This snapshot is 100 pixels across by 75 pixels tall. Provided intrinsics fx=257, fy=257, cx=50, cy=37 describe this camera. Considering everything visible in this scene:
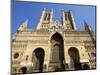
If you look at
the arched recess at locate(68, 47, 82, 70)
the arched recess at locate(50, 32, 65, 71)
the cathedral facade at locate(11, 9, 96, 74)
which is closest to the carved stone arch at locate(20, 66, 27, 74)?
the cathedral facade at locate(11, 9, 96, 74)

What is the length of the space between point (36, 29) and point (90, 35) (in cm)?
72

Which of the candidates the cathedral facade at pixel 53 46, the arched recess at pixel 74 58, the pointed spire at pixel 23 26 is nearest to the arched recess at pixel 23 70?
the cathedral facade at pixel 53 46

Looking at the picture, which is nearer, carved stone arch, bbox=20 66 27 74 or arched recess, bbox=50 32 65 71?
carved stone arch, bbox=20 66 27 74

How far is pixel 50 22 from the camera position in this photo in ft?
9.96

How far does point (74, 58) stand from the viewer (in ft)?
10.3

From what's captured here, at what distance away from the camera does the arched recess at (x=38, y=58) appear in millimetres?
2943

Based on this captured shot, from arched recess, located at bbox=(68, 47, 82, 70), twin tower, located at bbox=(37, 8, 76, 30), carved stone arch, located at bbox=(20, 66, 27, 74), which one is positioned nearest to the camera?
carved stone arch, located at bbox=(20, 66, 27, 74)

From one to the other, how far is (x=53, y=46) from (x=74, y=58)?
0.31 metres

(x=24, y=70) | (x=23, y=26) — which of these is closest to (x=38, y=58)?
(x=24, y=70)

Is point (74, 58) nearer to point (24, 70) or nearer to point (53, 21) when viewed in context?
point (53, 21)

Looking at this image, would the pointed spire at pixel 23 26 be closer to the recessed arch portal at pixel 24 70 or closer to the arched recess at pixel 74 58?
the recessed arch portal at pixel 24 70

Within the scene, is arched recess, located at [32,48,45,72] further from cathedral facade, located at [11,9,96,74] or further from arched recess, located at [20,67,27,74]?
arched recess, located at [20,67,27,74]

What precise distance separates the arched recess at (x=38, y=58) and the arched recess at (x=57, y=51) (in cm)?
12

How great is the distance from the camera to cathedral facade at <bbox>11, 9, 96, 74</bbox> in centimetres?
289
